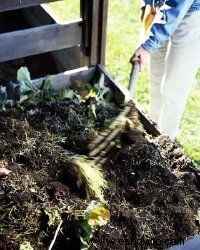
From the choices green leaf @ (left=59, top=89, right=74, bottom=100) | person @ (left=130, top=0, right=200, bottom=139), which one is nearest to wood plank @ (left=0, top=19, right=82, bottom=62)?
green leaf @ (left=59, top=89, right=74, bottom=100)

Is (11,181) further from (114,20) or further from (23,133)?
(114,20)

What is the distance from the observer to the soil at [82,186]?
2094mm

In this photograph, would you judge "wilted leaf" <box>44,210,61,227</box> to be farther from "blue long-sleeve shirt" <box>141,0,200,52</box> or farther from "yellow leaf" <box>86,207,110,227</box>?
"blue long-sleeve shirt" <box>141,0,200,52</box>

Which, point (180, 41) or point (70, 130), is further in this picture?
point (180, 41)

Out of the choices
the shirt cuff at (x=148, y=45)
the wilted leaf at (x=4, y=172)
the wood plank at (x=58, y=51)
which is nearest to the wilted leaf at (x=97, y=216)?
the wilted leaf at (x=4, y=172)

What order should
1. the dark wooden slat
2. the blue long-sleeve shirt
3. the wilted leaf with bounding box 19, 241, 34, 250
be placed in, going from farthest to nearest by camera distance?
the dark wooden slat → the blue long-sleeve shirt → the wilted leaf with bounding box 19, 241, 34, 250

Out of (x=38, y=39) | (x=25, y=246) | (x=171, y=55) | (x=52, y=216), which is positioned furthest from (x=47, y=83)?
(x=25, y=246)

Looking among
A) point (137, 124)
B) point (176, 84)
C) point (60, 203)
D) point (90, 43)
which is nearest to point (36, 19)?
point (90, 43)

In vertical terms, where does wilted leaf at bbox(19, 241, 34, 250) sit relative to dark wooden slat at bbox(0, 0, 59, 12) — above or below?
below

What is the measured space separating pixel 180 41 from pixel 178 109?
21.1 inches

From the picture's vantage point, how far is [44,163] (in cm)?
238

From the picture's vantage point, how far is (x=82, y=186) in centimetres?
229

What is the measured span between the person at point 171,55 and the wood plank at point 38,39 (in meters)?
0.53

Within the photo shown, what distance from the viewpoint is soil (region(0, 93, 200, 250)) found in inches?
82.4
